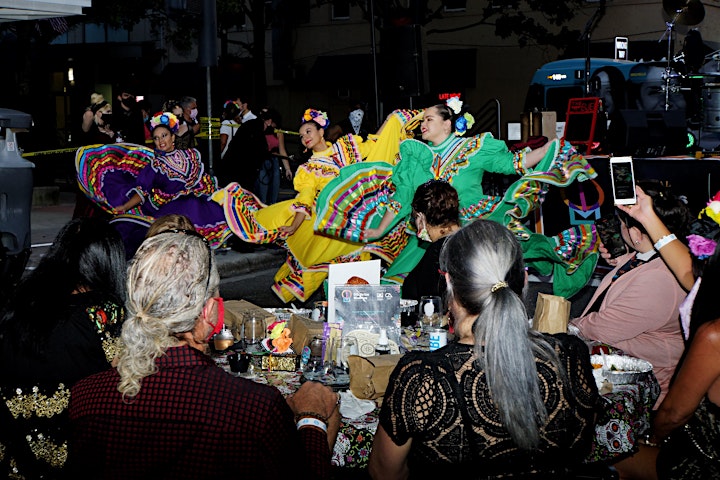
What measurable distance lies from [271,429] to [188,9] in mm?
8314

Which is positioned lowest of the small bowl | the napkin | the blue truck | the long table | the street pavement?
the street pavement

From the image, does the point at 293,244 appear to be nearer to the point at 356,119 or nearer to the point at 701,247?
the point at 701,247

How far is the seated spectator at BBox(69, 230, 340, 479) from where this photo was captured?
7.28 ft

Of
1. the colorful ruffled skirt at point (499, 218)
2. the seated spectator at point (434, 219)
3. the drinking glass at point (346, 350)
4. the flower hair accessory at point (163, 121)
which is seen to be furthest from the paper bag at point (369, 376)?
the flower hair accessory at point (163, 121)

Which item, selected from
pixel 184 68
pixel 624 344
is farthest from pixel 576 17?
pixel 624 344

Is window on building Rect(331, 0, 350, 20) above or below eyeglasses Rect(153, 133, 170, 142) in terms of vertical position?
above

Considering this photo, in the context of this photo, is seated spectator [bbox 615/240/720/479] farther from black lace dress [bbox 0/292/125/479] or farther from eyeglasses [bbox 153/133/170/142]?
eyeglasses [bbox 153/133/170/142]

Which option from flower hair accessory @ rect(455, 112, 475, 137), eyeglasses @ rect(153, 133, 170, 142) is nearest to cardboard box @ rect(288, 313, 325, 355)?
flower hair accessory @ rect(455, 112, 475, 137)

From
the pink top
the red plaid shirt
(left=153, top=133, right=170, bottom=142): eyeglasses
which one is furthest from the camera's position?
(left=153, top=133, right=170, bottom=142): eyeglasses

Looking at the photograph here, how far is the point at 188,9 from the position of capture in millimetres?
9781

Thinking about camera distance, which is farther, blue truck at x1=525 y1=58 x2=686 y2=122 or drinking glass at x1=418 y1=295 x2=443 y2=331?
blue truck at x1=525 y1=58 x2=686 y2=122

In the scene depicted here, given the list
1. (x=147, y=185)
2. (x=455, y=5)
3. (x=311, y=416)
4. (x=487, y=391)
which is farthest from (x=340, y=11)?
(x=487, y=391)

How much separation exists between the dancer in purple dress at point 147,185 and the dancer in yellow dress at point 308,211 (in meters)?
0.58

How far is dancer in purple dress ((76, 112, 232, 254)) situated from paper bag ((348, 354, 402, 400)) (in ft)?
15.9
